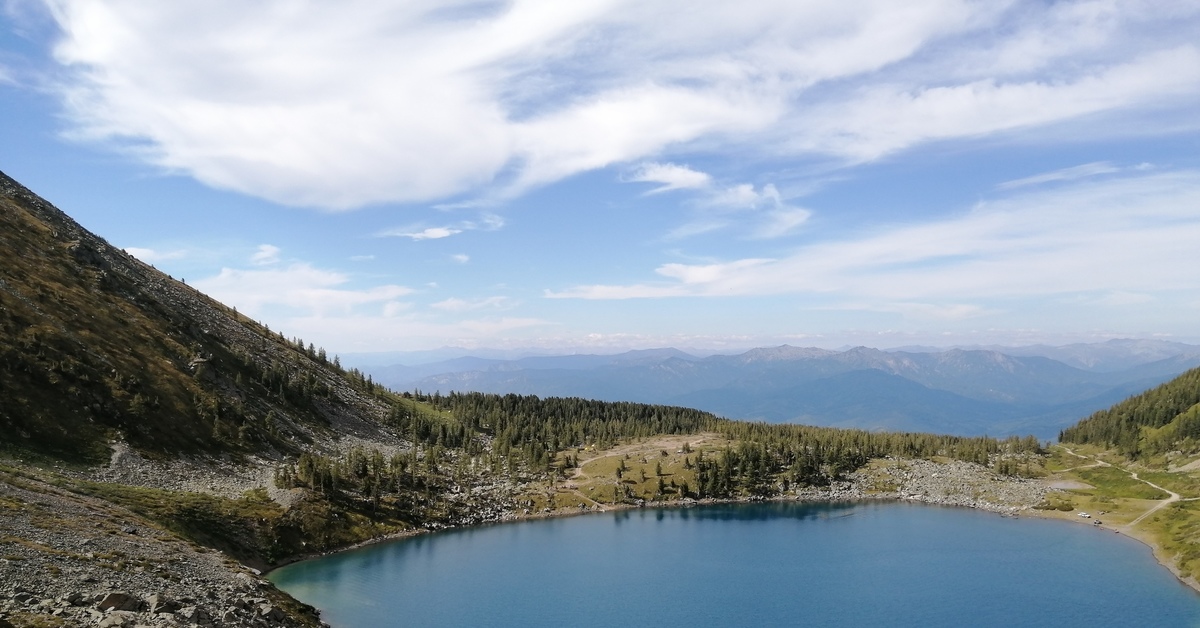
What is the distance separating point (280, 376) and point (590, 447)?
237 feet

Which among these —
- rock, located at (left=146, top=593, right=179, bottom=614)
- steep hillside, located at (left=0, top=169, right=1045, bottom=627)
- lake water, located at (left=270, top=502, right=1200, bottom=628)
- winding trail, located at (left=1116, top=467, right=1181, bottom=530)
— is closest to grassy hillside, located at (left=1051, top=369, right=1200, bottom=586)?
winding trail, located at (left=1116, top=467, right=1181, bottom=530)

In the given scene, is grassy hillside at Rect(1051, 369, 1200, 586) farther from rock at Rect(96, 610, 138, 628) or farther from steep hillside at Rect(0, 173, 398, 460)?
steep hillside at Rect(0, 173, 398, 460)

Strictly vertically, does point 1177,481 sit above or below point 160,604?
above

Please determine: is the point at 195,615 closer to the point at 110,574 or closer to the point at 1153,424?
the point at 110,574

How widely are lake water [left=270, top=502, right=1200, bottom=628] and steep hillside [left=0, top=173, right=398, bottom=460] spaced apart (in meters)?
33.2

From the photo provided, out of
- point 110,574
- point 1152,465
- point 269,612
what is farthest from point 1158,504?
point 110,574

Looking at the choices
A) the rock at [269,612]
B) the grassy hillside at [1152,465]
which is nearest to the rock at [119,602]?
the rock at [269,612]

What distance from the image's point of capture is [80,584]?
1455 inches

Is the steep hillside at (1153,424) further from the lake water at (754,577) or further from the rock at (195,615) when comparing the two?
the rock at (195,615)

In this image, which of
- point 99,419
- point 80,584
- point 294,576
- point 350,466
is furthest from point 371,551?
point 80,584

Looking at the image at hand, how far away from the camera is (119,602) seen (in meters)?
36.8

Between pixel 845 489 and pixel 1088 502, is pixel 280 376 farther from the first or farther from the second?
pixel 1088 502

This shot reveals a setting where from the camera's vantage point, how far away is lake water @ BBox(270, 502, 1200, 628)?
2484 inches

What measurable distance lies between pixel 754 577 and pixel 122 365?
96164 mm
